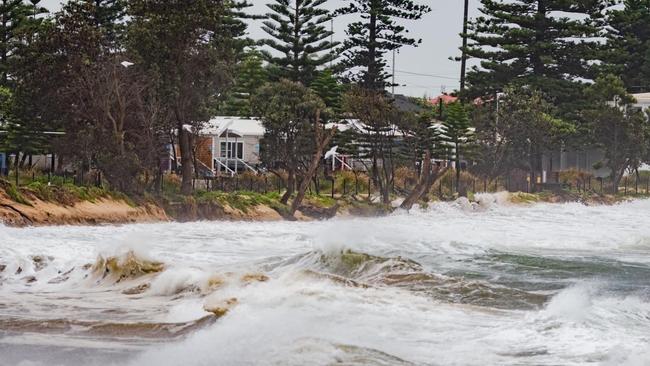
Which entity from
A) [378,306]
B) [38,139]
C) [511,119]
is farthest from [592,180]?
[378,306]

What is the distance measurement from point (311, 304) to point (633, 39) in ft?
193

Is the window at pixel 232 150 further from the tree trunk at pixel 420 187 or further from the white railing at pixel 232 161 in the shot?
the tree trunk at pixel 420 187

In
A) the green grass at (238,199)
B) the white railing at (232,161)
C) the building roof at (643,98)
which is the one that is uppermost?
the building roof at (643,98)

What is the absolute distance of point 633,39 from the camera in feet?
218

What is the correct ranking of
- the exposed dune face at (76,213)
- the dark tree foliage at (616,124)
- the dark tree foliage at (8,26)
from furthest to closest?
the dark tree foliage at (616,124) < the dark tree foliage at (8,26) < the exposed dune face at (76,213)

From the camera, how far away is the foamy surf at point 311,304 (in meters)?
9.73

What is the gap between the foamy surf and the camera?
973 cm

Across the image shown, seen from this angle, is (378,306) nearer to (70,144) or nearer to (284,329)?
(284,329)

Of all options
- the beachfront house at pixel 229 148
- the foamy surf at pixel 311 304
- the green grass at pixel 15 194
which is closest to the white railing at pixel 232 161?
the beachfront house at pixel 229 148

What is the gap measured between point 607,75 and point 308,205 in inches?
1135

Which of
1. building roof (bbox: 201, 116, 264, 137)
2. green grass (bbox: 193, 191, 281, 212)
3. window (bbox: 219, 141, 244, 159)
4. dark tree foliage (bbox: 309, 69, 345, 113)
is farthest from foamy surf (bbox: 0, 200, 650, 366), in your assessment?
window (bbox: 219, 141, 244, 159)

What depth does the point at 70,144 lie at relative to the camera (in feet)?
111

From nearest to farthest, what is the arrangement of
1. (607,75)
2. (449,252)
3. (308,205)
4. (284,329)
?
1. (284,329)
2. (449,252)
3. (308,205)
4. (607,75)

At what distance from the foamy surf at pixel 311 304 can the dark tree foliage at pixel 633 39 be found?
150 feet
